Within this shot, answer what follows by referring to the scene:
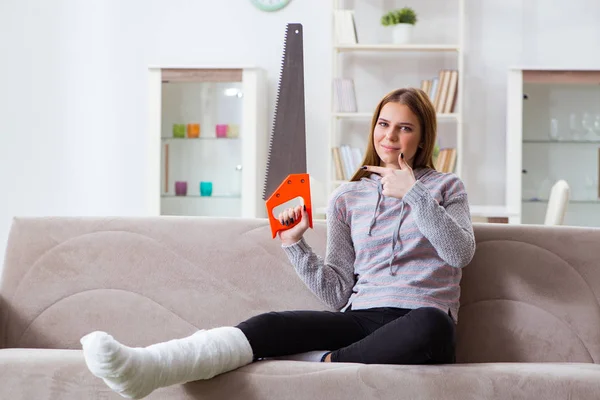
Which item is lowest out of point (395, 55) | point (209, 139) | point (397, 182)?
point (397, 182)

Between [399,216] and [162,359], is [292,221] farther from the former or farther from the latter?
[162,359]

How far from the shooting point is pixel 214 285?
6.76ft

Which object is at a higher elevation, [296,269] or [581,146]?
[581,146]

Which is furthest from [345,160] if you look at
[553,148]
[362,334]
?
[362,334]

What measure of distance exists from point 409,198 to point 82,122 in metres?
3.94

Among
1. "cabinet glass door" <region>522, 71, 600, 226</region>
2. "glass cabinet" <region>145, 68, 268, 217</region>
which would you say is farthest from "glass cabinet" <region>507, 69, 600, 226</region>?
"glass cabinet" <region>145, 68, 268, 217</region>

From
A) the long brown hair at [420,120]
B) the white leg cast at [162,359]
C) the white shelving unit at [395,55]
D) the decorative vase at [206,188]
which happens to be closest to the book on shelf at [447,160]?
the white shelving unit at [395,55]

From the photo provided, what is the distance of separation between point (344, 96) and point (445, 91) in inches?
24.1

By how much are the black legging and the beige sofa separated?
213 mm

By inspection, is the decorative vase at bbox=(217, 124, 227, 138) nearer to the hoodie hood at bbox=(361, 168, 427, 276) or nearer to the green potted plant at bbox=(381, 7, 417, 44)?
the green potted plant at bbox=(381, 7, 417, 44)

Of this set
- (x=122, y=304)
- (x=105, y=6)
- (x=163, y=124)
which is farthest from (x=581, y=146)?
(x=122, y=304)

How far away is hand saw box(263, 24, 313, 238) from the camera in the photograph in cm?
192

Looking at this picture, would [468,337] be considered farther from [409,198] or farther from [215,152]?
[215,152]

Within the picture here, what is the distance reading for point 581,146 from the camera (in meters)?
4.86
